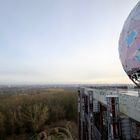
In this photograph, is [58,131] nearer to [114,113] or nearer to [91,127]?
[91,127]

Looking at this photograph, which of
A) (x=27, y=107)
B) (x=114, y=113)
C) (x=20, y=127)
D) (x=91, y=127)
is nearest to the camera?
(x=114, y=113)

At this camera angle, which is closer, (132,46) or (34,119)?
(132,46)

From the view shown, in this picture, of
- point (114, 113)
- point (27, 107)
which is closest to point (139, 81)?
point (114, 113)

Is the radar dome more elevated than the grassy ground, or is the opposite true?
the radar dome

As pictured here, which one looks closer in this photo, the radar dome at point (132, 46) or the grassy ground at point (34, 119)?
the radar dome at point (132, 46)

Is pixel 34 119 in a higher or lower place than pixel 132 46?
lower

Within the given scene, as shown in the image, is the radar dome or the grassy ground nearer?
the radar dome

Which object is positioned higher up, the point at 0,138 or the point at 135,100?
the point at 135,100

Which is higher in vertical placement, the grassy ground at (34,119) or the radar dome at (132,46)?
the radar dome at (132,46)
